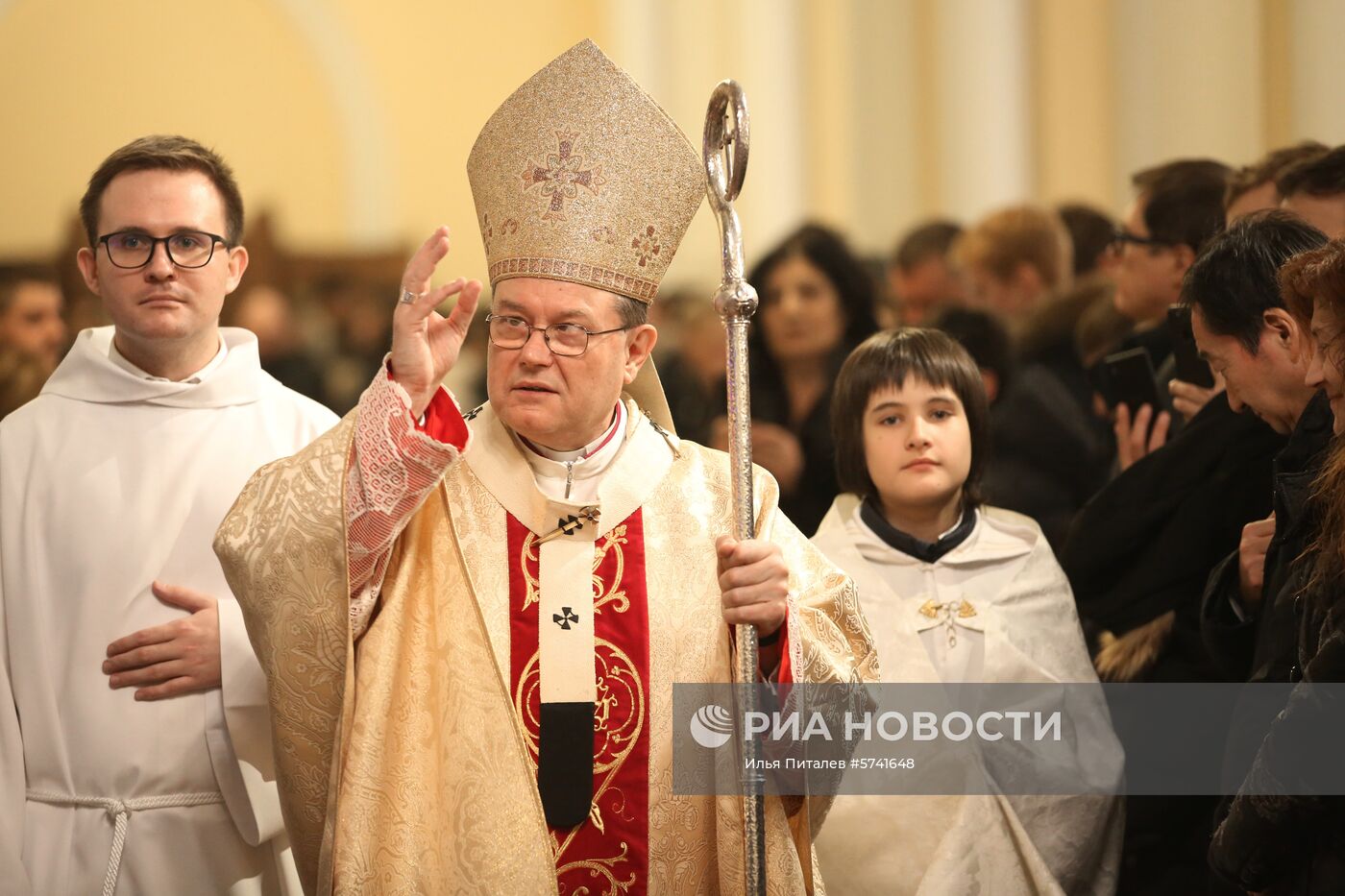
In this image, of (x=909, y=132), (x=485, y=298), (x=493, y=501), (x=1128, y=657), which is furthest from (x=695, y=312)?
(x=493, y=501)

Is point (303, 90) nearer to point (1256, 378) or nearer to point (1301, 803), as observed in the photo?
point (1256, 378)

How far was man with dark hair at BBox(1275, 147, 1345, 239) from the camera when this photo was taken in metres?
3.78

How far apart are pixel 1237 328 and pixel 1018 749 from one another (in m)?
1.07

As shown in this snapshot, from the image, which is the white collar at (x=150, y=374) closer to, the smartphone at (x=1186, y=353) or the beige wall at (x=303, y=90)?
the smartphone at (x=1186, y=353)

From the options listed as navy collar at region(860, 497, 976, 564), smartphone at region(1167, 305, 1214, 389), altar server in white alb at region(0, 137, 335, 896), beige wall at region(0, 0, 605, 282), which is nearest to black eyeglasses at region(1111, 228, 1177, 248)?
smartphone at region(1167, 305, 1214, 389)

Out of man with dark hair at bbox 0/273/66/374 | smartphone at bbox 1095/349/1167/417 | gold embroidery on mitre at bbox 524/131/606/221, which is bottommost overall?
smartphone at bbox 1095/349/1167/417

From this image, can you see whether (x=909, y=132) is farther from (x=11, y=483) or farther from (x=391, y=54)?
(x=11, y=483)

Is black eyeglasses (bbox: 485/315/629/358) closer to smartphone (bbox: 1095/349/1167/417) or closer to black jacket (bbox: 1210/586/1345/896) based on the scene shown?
black jacket (bbox: 1210/586/1345/896)

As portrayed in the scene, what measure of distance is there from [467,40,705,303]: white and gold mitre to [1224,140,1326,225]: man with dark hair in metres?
1.60

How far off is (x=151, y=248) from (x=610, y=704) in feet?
4.70

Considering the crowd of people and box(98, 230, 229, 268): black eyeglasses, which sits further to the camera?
box(98, 230, 229, 268): black eyeglasses

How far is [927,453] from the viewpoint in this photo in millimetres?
3676

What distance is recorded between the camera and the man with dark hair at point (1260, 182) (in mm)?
4055

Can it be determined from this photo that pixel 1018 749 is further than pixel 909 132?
No
